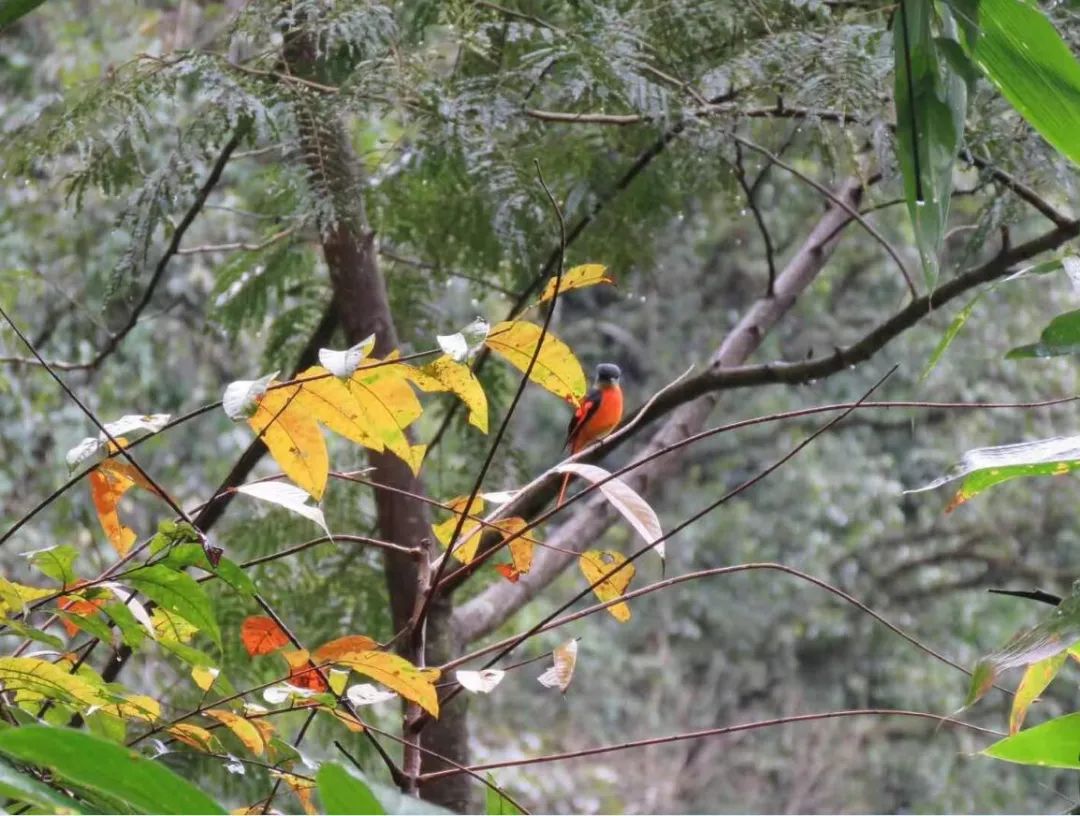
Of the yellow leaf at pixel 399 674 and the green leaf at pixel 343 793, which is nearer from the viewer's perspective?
the green leaf at pixel 343 793

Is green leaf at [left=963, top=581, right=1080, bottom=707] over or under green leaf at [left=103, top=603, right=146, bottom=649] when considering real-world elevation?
under

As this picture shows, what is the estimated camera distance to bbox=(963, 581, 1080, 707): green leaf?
2.00ft

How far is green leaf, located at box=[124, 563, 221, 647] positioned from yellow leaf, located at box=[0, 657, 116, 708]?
6cm

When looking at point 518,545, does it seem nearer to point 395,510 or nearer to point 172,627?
point 172,627

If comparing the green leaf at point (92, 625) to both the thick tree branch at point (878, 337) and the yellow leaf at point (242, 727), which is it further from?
the thick tree branch at point (878, 337)

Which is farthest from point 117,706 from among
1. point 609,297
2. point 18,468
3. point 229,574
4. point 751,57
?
point 609,297

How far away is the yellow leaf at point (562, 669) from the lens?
84 cm

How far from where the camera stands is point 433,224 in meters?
1.90

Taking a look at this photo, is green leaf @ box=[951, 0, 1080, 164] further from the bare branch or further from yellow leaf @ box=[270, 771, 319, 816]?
yellow leaf @ box=[270, 771, 319, 816]

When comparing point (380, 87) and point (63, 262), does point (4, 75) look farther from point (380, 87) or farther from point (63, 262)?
point (380, 87)

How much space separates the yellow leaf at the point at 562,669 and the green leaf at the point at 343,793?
1.36 feet

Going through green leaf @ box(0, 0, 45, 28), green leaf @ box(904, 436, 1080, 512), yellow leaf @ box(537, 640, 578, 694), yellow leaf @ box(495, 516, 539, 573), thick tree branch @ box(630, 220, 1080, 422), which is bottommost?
thick tree branch @ box(630, 220, 1080, 422)

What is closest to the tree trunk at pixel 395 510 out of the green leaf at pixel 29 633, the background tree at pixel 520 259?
the background tree at pixel 520 259

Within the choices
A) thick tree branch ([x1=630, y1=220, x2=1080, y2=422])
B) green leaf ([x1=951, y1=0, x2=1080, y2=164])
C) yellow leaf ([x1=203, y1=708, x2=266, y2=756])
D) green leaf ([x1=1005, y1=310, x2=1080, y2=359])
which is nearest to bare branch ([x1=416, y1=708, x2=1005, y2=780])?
yellow leaf ([x1=203, y1=708, x2=266, y2=756])
